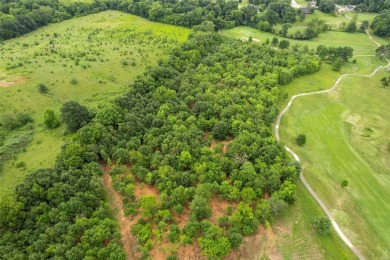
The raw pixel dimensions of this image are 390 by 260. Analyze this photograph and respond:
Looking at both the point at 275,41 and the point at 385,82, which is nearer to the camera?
the point at 385,82

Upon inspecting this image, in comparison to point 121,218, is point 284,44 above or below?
above

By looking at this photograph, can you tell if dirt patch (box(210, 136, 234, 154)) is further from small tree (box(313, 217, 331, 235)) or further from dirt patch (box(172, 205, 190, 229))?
small tree (box(313, 217, 331, 235))

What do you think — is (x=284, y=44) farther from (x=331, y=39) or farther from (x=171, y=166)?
(x=171, y=166)

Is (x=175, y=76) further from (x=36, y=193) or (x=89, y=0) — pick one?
(x=89, y=0)

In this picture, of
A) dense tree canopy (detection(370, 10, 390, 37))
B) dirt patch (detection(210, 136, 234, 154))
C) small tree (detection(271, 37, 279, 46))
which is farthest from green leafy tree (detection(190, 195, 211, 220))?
dense tree canopy (detection(370, 10, 390, 37))

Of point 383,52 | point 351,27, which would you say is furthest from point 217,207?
point 351,27

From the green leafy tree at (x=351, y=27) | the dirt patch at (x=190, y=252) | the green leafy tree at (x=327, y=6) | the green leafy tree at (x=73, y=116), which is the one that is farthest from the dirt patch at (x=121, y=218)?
the green leafy tree at (x=327, y=6)
